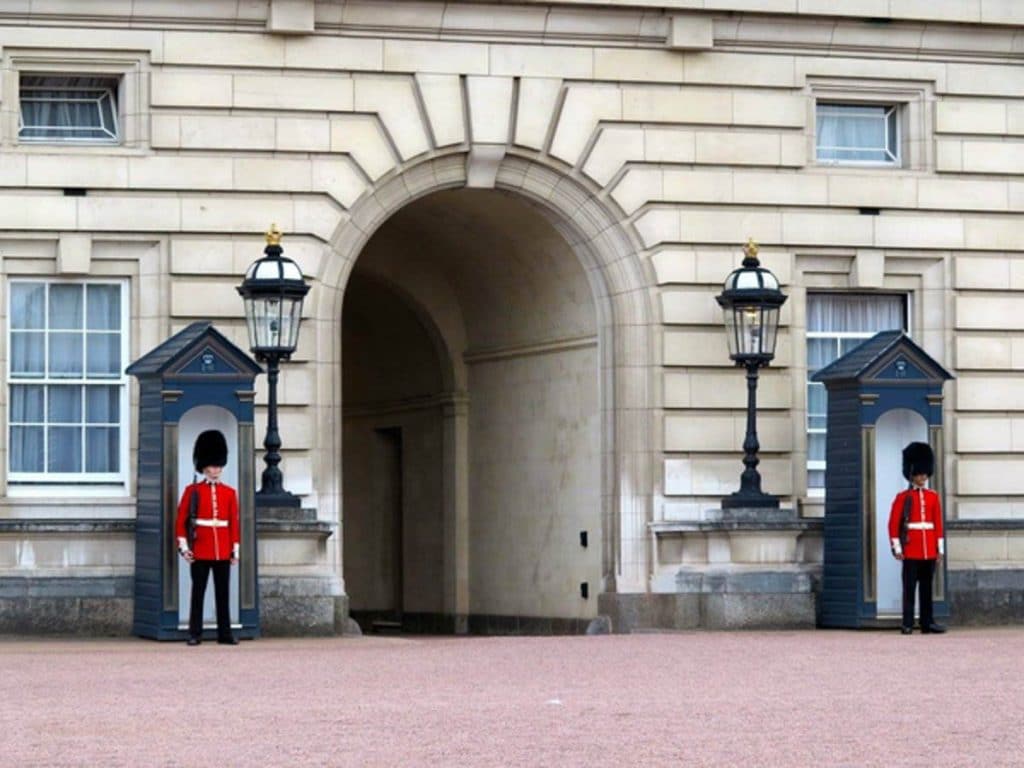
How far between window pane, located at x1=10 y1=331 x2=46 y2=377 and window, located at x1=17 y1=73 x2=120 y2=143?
135cm

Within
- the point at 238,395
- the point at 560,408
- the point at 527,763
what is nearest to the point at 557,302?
the point at 560,408

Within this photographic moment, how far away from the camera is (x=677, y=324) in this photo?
804 inches

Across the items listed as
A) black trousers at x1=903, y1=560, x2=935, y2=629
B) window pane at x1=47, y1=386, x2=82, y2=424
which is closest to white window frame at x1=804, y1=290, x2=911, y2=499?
black trousers at x1=903, y1=560, x2=935, y2=629

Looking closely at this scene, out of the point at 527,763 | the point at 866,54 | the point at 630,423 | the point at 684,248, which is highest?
the point at 866,54

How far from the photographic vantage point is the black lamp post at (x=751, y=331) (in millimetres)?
19938

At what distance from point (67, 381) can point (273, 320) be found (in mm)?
1600

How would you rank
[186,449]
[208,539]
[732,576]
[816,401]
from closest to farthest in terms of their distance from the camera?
[208,539] < [186,449] < [732,576] < [816,401]

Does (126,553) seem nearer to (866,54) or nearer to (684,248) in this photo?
Answer: (684,248)

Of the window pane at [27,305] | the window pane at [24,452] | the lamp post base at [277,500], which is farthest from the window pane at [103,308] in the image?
the lamp post base at [277,500]

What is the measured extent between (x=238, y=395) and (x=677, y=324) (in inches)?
143

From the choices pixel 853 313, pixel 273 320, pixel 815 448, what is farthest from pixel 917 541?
pixel 273 320

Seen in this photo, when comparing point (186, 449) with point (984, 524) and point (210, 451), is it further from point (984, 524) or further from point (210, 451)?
point (984, 524)

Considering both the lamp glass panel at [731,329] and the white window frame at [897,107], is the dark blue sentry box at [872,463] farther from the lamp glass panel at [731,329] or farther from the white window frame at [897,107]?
the white window frame at [897,107]

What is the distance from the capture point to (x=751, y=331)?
20031 mm
